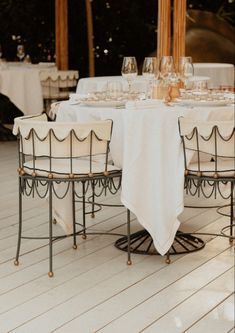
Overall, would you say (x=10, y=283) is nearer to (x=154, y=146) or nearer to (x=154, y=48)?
(x=154, y=146)

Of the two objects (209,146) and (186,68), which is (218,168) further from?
(186,68)

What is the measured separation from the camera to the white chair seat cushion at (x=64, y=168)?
12.3 feet

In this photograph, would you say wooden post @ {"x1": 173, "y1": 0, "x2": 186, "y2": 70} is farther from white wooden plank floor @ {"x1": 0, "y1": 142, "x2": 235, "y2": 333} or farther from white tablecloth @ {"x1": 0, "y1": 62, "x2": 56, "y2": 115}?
white tablecloth @ {"x1": 0, "y1": 62, "x2": 56, "y2": 115}

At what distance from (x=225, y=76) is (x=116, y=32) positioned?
2.59m

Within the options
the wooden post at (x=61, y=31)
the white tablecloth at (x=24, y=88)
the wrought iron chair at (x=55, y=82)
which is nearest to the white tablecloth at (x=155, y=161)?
the white tablecloth at (x=24, y=88)

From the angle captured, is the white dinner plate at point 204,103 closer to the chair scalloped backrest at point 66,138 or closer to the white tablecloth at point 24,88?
the chair scalloped backrest at point 66,138

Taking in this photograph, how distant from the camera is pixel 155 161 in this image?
3779mm

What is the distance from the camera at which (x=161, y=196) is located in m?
3.78

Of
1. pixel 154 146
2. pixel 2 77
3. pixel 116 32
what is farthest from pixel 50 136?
pixel 116 32

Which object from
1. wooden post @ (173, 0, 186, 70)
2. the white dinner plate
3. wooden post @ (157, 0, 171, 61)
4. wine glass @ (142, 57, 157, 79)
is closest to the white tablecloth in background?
wooden post @ (173, 0, 186, 70)

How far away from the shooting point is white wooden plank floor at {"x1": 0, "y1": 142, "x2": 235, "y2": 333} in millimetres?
3139

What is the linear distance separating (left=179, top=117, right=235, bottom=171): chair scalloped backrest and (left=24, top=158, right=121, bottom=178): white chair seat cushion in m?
0.43

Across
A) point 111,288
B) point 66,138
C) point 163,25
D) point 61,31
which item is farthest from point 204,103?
point 61,31

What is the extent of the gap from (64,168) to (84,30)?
19.9 ft
